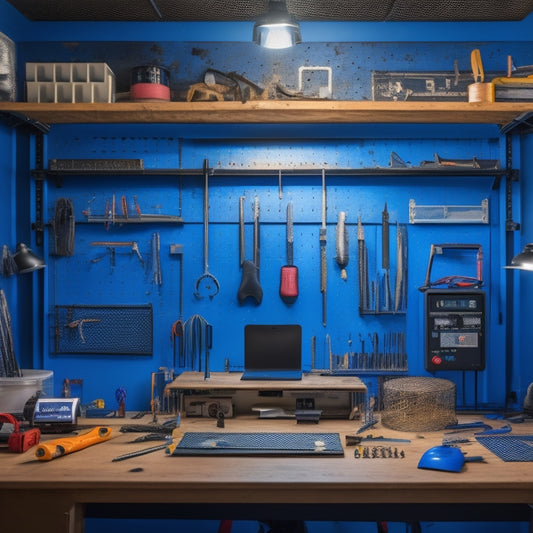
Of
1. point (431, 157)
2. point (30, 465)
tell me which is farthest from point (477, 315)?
point (30, 465)

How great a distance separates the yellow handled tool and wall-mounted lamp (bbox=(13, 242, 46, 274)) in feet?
3.03

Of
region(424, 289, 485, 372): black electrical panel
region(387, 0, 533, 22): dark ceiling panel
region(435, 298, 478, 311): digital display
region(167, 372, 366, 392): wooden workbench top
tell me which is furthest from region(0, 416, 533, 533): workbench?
region(387, 0, 533, 22): dark ceiling panel

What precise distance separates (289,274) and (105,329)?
1.14m

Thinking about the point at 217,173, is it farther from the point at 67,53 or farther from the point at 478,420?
the point at 478,420

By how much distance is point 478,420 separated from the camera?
124 inches

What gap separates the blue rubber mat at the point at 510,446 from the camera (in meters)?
2.48

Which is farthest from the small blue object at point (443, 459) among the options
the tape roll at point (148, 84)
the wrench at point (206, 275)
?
the tape roll at point (148, 84)

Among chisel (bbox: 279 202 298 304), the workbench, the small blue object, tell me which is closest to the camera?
the workbench

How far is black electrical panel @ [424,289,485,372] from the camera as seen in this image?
130 inches

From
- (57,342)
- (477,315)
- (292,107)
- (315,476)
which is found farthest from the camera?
(57,342)

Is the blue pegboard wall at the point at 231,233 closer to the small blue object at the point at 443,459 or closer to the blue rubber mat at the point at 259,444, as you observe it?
the blue rubber mat at the point at 259,444

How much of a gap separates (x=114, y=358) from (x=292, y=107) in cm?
178

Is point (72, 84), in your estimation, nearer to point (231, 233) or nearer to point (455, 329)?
point (231, 233)

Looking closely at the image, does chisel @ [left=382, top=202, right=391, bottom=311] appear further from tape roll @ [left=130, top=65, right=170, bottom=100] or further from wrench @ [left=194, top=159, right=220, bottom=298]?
tape roll @ [left=130, top=65, right=170, bottom=100]
